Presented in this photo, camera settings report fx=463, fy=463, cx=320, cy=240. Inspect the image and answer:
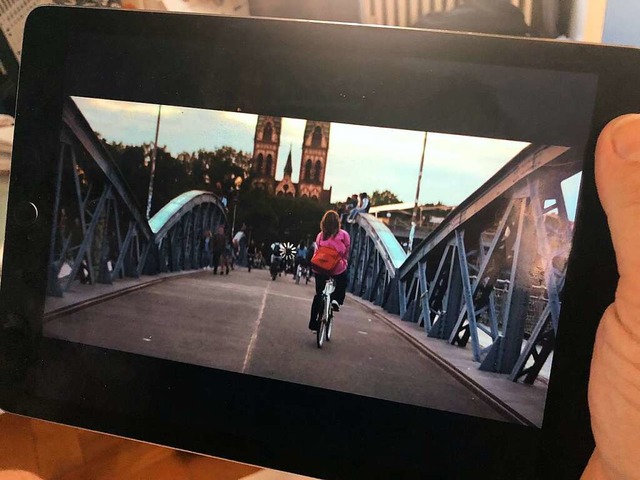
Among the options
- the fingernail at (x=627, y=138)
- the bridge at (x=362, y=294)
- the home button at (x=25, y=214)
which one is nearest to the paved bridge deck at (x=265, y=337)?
the bridge at (x=362, y=294)

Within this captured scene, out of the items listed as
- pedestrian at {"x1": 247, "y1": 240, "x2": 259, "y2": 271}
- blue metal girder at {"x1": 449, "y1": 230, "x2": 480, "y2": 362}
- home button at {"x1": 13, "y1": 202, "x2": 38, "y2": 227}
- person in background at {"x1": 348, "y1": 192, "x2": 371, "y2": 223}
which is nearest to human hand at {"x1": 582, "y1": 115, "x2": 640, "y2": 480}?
blue metal girder at {"x1": 449, "y1": 230, "x2": 480, "y2": 362}

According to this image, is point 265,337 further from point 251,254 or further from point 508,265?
point 508,265

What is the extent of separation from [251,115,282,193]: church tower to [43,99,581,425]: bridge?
56mm

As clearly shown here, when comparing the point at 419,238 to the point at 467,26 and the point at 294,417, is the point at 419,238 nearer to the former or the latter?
the point at 294,417

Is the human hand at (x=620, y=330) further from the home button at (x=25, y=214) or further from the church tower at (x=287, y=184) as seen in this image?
the home button at (x=25, y=214)

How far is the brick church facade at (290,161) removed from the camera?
0.47 meters

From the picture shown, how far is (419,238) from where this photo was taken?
472 mm

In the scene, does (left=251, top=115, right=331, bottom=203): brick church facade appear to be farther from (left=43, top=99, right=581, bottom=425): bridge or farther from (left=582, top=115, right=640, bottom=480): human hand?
(left=582, top=115, right=640, bottom=480): human hand

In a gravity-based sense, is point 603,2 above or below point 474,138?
above

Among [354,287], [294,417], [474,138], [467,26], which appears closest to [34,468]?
[294,417]

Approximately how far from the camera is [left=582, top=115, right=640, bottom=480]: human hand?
0.38 m

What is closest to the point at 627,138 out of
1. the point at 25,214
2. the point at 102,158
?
the point at 102,158

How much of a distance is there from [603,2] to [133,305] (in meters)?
0.70

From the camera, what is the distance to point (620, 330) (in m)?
0.39
